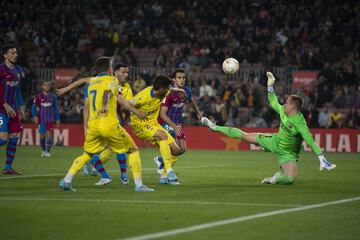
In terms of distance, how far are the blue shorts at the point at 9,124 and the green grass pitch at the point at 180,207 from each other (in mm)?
1065

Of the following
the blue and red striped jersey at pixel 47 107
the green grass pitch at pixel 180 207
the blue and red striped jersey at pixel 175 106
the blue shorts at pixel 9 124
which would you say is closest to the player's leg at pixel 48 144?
the blue and red striped jersey at pixel 47 107

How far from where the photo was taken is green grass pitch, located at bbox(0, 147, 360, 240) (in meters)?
8.38

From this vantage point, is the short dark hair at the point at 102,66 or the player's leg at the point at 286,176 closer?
the short dark hair at the point at 102,66

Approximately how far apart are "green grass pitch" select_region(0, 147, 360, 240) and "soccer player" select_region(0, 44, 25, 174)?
2.97ft

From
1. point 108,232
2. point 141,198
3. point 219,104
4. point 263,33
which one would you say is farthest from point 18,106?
point 263,33

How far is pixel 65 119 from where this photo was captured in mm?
33750

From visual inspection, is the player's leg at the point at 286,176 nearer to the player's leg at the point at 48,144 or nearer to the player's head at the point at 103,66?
the player's head at the point at 103,66

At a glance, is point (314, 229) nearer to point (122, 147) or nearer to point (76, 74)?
point (122, 147)

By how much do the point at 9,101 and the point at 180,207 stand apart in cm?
723

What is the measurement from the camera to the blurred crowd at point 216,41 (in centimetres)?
3122

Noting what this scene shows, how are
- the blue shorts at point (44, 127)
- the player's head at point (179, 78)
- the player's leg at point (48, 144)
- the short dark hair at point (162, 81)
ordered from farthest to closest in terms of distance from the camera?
the blue shorts at point (44, 127) < the player's leg at point (48, 144) < the player's head at point (179, 78) < the short dark hair at point (162, 81)

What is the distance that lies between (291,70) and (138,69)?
6.69m

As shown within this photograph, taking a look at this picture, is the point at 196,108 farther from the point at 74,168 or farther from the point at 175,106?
the point at 74,168

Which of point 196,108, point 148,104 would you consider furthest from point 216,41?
point 148,104
